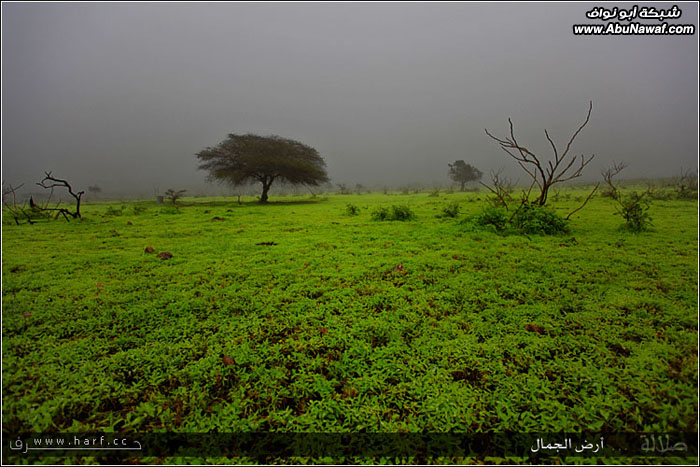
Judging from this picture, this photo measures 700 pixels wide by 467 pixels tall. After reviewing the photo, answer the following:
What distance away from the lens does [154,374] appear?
1.61 meters

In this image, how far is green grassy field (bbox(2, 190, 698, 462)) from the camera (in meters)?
1.35

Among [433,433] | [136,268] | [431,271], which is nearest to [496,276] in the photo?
[431,271]

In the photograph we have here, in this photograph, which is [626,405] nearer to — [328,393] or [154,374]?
[328,393]

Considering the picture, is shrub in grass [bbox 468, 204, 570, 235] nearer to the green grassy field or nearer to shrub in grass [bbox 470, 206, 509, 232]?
shrub in grass [bbox 470, 206, 509, 232]

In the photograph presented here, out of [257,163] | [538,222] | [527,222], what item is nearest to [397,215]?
[527,222]

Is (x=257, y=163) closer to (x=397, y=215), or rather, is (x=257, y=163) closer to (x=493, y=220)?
(x=397, y=215)

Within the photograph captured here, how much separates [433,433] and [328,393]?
59 cm

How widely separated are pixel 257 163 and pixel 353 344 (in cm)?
1757

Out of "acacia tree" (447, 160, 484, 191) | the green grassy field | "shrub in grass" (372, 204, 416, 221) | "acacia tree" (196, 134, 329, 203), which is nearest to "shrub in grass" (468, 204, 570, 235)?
the green grassy field

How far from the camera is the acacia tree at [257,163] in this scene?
57.6 ft

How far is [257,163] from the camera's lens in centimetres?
1739

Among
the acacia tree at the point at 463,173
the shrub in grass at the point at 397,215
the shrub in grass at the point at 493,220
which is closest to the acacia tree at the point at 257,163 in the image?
the shrub in grass at the point at 397,215

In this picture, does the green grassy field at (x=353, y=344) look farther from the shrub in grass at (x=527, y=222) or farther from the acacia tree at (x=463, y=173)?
the acacia tree at (x=463, y=173)

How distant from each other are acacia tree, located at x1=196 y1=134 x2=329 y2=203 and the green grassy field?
14.7 m
